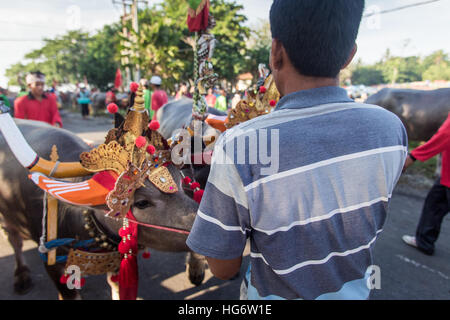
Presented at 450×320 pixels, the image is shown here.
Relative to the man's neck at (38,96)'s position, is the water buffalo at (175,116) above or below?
below

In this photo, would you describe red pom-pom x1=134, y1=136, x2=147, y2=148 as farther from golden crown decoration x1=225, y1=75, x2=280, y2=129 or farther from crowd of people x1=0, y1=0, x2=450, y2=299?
golden crown decoration x1=225, y1=75, x2=280, y2=129

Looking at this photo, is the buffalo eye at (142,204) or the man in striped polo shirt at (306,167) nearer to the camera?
the man in striped polo shirt at (306,167)

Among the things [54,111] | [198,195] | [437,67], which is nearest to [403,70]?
[437,67]

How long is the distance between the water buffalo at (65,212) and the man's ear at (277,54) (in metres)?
1.19

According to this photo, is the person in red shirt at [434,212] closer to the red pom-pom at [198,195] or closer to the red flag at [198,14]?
the red pom-pom at [198,195]

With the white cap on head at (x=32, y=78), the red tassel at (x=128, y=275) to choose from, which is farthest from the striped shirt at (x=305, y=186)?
the white cap on head at (x=32, y=78)

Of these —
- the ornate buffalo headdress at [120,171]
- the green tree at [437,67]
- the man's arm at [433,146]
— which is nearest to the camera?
the ornate buffalo headdress at [120,171]

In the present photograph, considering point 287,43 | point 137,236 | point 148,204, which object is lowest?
point 137,236

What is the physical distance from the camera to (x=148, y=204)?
1.92m

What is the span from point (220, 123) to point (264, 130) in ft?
7.89

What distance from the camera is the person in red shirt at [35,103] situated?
4530 mm

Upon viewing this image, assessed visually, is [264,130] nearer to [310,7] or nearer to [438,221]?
Result: [310,7]

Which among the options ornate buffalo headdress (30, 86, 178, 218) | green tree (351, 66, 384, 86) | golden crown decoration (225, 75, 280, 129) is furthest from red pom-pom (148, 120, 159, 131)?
green tree (351, 66, 384, 86)
